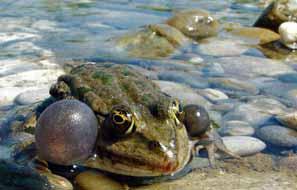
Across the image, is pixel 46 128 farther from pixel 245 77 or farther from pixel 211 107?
pixel 245 77

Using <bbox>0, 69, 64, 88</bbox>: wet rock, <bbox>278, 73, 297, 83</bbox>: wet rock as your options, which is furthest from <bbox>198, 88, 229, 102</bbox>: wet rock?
<bbox>0, 69, 64, 88</bbox>: wet rock

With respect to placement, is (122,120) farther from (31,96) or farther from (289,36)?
(289,36)

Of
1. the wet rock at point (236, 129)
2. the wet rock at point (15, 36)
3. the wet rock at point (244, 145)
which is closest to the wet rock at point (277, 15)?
the wet rock at point (15, 36)

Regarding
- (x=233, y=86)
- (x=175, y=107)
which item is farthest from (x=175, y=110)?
(x=233, y=86)

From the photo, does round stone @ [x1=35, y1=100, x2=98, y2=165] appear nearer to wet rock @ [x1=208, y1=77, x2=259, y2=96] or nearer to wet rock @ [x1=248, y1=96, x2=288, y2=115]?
wet rock @ [x1=248, y1=96, x2=288, y2=115]

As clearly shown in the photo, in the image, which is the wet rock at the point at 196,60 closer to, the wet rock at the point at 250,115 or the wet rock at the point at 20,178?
the wet rock at the point at 250,115
